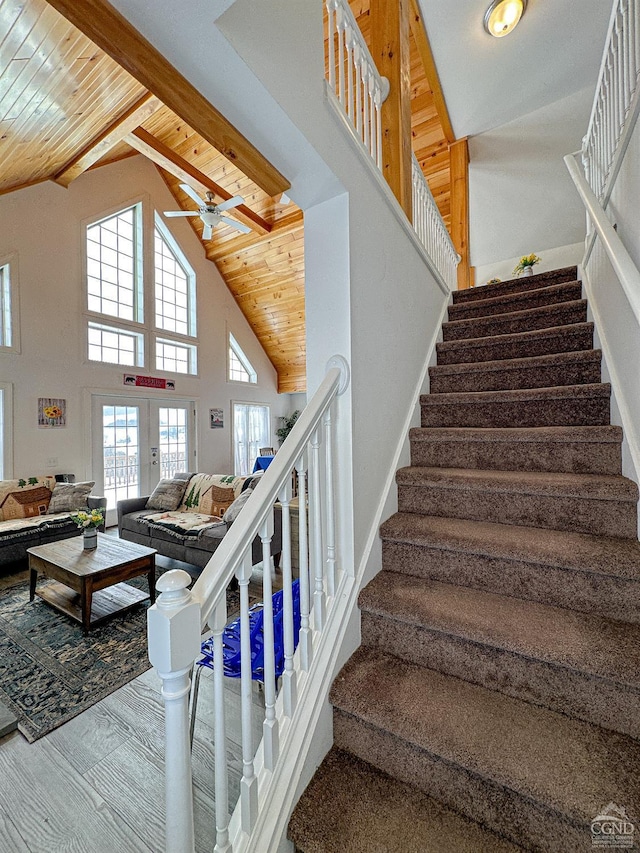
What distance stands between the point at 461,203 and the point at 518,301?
247cm

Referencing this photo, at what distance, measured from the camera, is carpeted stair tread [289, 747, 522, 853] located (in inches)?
36.7

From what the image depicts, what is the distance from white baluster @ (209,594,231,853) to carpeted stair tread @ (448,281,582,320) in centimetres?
287

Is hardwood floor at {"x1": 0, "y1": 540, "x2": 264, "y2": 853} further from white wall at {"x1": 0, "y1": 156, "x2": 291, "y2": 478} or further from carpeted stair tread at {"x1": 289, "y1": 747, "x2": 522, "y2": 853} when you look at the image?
white wall at {"x1": 0, "y1": 156, "x2": 291, "y2": 478}

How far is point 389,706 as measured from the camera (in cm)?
115

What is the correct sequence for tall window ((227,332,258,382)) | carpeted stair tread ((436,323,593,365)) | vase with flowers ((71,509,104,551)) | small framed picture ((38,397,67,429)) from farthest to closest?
tall window ((227,332,258,382)), small framed picture ((38,397,67,429)), vase with flowers ((71,509,104,551)), carpeted stair tread ((436,323,593,365))

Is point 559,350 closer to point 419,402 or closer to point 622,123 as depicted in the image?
point 419,402

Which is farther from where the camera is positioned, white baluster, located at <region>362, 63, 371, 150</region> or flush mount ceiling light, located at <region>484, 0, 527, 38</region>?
flush mount ceiling light, located at <region>484, 0, 527, 38</region>

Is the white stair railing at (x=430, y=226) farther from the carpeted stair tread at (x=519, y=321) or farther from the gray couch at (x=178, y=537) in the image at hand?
the gray couch at (x=178, y=537)

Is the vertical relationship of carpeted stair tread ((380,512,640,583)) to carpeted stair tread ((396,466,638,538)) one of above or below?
below

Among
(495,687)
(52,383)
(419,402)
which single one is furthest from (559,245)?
(52,383)

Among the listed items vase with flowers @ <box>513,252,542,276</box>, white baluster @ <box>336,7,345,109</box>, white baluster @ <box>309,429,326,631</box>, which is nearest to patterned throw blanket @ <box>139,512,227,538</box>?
white baluster @ <box>309,429,326,631</box>

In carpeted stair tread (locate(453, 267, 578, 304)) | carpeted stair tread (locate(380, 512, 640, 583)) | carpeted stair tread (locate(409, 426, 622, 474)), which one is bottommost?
carpeted stair tread (locate(380, 512, 640, 583))

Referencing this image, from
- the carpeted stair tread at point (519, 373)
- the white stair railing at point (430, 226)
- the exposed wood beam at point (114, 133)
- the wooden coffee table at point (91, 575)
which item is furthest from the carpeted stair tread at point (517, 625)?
the exposed wood beam at point (114, 133)

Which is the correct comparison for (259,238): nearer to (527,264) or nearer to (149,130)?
(149,130)
